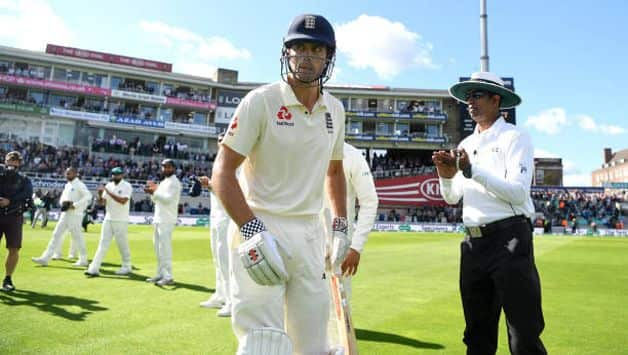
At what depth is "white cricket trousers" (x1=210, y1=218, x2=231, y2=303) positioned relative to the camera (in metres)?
7.17

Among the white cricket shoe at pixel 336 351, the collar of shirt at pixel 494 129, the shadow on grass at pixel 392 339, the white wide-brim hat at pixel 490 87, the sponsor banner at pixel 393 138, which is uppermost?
the sponsor banner at pixel 393 138

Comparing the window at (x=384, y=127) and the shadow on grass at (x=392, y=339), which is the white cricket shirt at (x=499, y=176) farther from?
the window at (x=384, y=127)

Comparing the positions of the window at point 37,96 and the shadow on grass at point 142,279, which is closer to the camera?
the shadow on grass at point 142,279

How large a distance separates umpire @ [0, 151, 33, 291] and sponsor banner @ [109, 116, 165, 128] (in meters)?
45.6

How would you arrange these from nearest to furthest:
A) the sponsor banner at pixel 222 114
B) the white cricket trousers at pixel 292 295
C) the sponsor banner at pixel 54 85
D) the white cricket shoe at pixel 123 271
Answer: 1. the white cricket trousers at pixel 292 295
2. the white cricket shoe at pixel 123 271
3. the sponsor banner at pixel 54 85
4. the sponsor banner at pixel 222 114

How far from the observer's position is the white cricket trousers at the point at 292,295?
7.80ft

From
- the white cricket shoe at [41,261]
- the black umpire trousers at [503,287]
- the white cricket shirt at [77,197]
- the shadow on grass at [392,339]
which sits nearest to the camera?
the black umpire trousers at [503,287]

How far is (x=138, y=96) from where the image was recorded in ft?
175

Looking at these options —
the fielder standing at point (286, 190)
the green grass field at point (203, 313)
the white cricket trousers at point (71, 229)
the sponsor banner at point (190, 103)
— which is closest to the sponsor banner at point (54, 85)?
the sponsor banner at point (190, 103)

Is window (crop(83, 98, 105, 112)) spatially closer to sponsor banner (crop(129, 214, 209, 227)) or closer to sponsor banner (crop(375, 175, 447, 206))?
sponsor banner (crop(129, 214, 209, 227))

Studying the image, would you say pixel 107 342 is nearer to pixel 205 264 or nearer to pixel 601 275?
pixel 205 264

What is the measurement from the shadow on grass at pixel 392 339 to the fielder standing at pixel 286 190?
303cm

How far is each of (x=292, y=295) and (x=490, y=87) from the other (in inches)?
97.2

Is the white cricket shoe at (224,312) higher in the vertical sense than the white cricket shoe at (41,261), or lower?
lower
